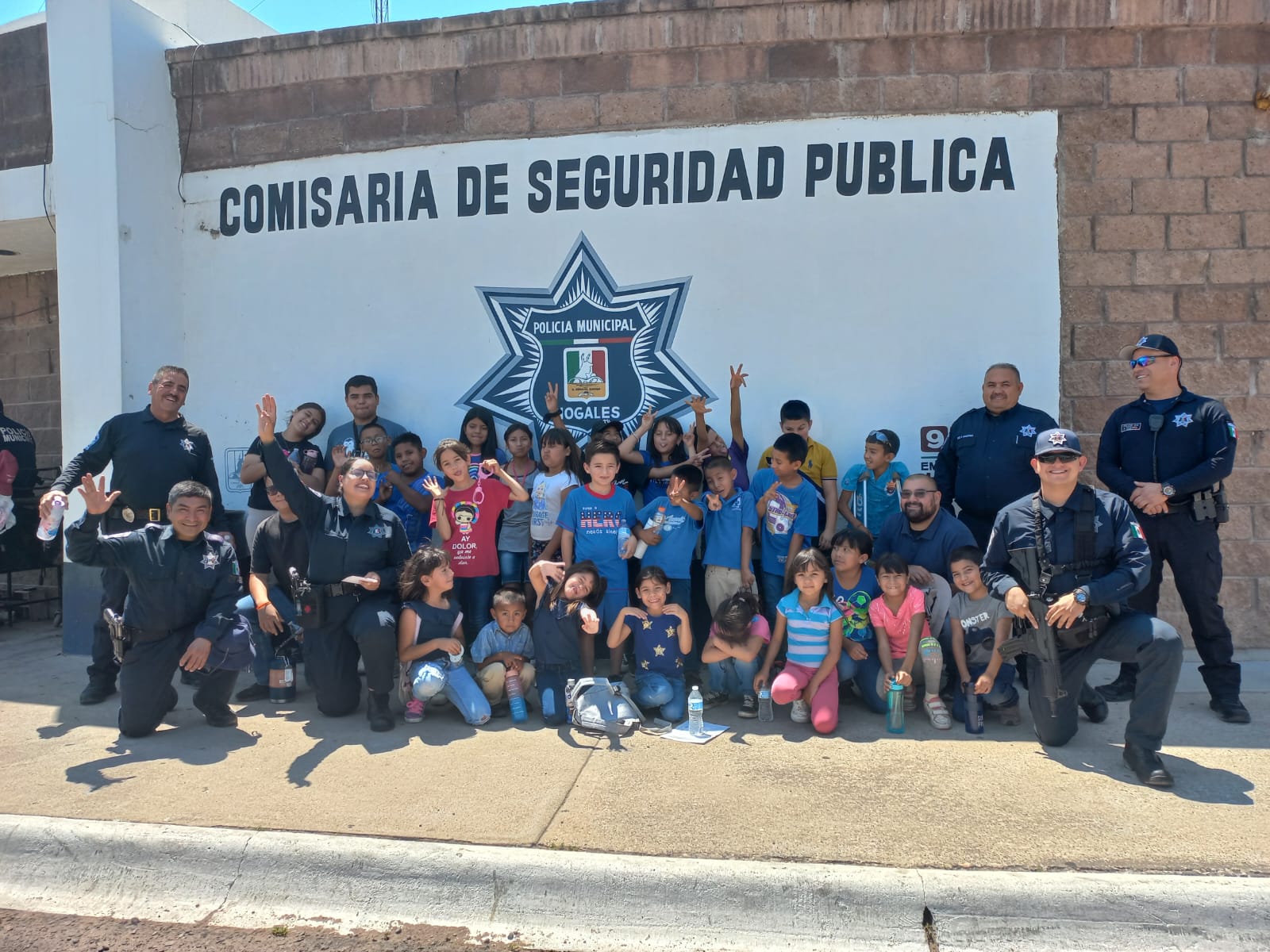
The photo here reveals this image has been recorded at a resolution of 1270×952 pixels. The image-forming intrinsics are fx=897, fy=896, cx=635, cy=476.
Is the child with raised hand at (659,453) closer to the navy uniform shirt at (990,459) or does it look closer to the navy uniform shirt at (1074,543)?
the navy uniform shirt at (990,459)

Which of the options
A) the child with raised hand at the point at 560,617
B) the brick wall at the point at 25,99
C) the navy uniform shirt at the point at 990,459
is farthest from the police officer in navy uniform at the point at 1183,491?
the brick wall at the point at 25,99

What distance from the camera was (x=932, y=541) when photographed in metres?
5.03

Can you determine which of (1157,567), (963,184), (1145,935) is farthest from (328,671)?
(963,184)

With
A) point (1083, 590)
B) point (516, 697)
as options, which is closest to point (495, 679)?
point (516, 697)

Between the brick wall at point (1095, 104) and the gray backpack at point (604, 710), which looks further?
the brick wall at point (1095, 104)

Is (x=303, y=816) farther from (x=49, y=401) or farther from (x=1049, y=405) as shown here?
(x=49, y=401)

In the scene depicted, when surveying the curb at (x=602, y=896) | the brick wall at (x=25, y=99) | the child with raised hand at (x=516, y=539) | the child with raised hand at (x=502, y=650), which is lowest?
the curb at (x=602, y=896)

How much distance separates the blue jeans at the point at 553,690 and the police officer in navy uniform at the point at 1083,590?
2222 millimetres

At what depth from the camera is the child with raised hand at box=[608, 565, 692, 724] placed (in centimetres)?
485

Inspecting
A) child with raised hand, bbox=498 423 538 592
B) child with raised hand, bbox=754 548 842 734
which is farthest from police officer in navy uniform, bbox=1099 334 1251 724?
child with raised hand, bbox=498 423 538 592

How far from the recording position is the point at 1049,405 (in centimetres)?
588

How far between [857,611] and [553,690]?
171 cm

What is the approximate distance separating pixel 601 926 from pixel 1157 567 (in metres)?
3.46

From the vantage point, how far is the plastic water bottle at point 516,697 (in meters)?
4.76
